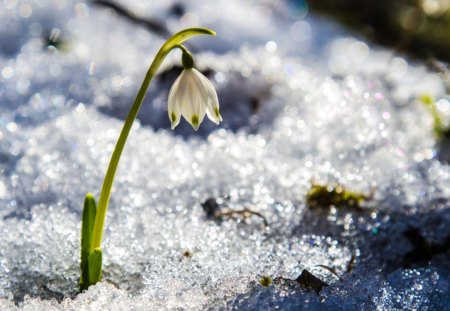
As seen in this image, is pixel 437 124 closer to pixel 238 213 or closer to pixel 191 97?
pixel 238 213

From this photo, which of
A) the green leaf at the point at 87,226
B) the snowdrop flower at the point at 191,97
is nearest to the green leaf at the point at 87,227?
the green leaf at the point at 87,226

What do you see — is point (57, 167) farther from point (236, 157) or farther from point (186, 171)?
point (236, 157)

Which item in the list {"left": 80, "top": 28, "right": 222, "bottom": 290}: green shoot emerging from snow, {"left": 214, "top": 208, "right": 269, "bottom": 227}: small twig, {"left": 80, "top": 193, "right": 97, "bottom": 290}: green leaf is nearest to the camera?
{"left": 80, "top": 28, "right": 222, "bottom": 290}: green shoot emerging from snow

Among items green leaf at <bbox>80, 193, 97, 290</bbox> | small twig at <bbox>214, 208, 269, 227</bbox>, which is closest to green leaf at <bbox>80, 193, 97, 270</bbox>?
green leaf at <bbox>80, 193, 97, 290</bbox>

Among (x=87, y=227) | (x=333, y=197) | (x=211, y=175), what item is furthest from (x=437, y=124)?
(x=87, y=227)

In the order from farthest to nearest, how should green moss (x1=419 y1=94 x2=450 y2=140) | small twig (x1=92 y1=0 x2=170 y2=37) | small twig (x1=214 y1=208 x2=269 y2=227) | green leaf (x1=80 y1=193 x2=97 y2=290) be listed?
small twig (x1=92 y1=0 x2=170 y2=37) < green moss (x1=419 y1=94 x2=450 y2=140) < small twig (x1=214 y1=208 x2=269 y2=227) < green leaf (x1=80 y1=193 x2=97 y2=290)

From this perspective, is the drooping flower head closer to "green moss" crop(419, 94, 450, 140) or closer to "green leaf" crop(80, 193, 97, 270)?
"green leaf" crop(80, 193, 97, 270)
